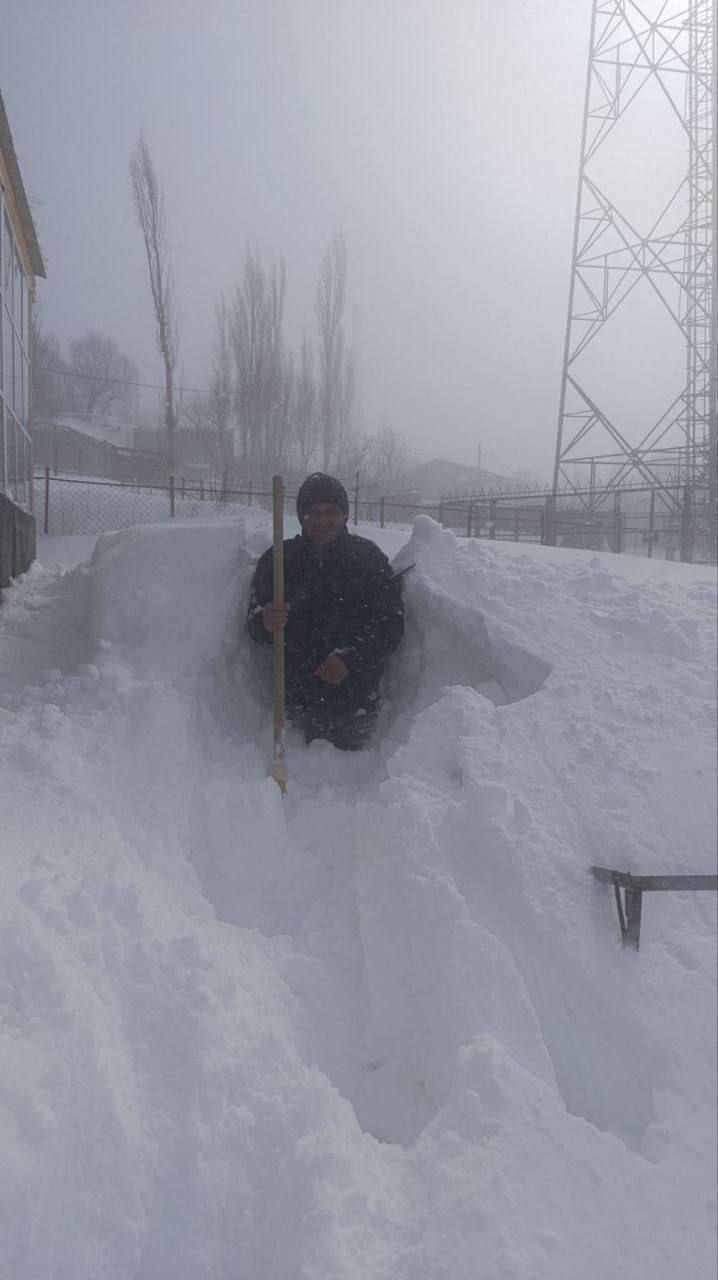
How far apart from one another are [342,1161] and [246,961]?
648 mm

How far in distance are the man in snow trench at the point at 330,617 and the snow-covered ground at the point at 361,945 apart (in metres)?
0.18

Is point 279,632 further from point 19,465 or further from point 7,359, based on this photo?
point 19,465

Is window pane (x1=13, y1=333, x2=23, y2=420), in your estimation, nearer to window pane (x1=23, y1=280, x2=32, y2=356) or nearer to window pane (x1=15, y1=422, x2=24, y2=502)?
window pane (x1=15, y1=422, x2=24, y2=502)

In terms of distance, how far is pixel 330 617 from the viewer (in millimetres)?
3893

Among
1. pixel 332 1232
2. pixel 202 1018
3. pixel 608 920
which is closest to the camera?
pixel 332 1232

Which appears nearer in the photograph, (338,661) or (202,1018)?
(202,1018)

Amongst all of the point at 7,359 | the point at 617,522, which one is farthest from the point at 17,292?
the point at 617,522

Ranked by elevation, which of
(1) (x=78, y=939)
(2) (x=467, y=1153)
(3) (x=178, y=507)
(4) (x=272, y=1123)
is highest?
(3) (x=178, y=507)

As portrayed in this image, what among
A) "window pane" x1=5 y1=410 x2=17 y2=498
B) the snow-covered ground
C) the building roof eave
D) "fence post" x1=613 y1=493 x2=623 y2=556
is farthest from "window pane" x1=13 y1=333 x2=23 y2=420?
"fence post" x1=613 y1=493 x2=623 y2=556

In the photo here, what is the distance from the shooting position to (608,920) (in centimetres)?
268

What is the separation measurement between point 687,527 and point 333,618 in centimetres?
831

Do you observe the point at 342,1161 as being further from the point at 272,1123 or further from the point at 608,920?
the point at 608,920

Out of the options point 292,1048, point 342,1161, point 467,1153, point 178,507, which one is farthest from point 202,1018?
point 178,507

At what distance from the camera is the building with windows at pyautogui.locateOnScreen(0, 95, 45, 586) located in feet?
17.5
